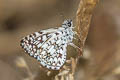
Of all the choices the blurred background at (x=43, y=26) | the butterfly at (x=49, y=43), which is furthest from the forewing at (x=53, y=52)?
the blurred background at (x=43, y=26)

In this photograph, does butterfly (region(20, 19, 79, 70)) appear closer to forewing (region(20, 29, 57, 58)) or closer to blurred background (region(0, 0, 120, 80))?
forewing (region(20, 29, 57, 58))

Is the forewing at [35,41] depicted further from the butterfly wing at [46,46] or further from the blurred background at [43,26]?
the blurred background at [43,26]

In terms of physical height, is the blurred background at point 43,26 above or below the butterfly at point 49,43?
above

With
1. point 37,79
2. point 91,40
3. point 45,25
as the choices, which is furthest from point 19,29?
point 37,79

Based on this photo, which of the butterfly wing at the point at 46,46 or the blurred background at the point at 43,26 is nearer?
the butterfly wing at the point at 46,46

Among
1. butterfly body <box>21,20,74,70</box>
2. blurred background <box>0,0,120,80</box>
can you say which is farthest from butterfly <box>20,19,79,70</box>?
blurred background <box>0,0,120,80</box>

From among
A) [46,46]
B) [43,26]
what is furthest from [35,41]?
[43,26]

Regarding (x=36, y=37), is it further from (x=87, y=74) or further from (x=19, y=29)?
(x=19, y=29)

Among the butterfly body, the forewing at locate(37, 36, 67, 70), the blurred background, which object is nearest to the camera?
the forewing at locate(37, 36, 67, 70)
